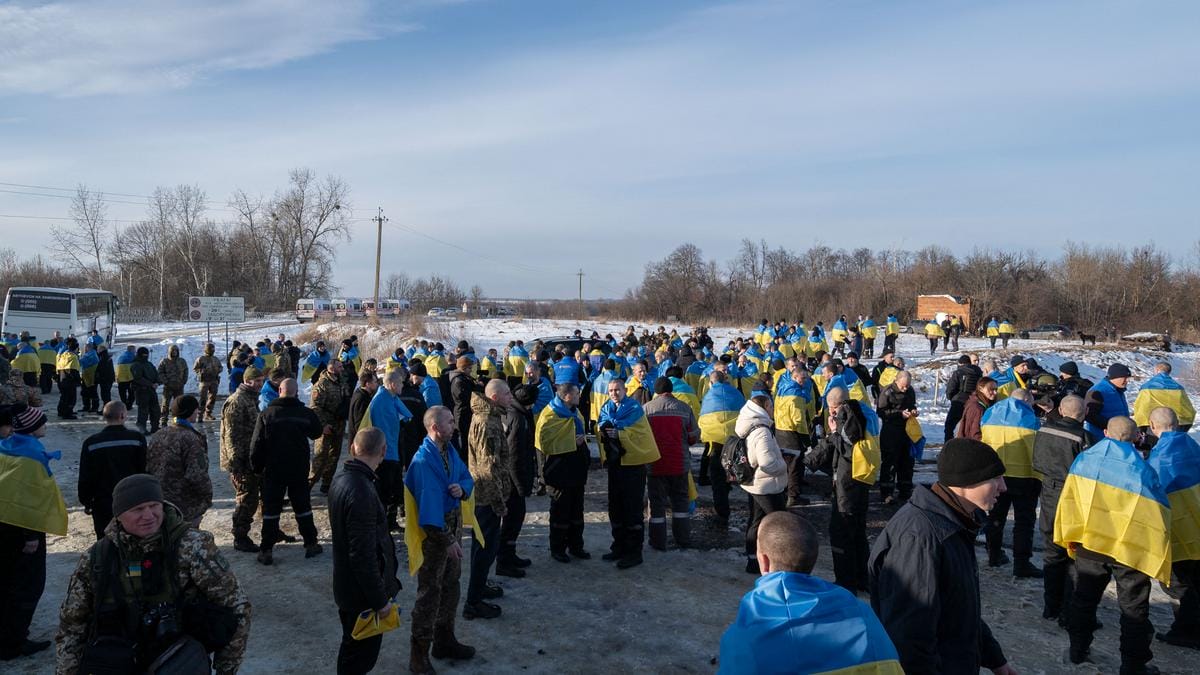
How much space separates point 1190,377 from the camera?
77.5 ft

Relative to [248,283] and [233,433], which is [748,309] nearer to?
[248,283]

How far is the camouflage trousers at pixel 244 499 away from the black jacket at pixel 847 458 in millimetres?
5839

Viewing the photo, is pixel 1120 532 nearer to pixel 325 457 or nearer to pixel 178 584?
pixel 178 584

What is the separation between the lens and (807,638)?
2162 mm

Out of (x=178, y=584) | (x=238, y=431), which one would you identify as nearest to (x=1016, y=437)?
(x=178, y=584)

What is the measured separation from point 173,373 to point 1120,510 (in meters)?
15.3

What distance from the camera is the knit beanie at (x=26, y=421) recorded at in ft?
17.8

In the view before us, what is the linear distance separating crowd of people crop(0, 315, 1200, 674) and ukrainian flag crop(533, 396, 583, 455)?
2 centimetres

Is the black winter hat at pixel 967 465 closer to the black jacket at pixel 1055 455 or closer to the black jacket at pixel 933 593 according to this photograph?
the black jacket at pixel 933 593

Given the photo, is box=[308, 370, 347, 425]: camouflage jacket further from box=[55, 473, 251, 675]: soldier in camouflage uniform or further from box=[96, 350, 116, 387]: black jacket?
box=[96, 350, 116, 387]: black jacket

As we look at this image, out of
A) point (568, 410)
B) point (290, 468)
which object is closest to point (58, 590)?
point (290, 468)

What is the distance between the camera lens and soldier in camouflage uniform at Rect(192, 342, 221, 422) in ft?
48.1

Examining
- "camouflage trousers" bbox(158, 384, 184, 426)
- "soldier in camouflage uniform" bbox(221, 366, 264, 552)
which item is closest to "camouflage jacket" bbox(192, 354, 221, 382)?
"camouflage trousers" bbox(158, 384, 184, 426)

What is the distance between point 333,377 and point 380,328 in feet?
83.9
